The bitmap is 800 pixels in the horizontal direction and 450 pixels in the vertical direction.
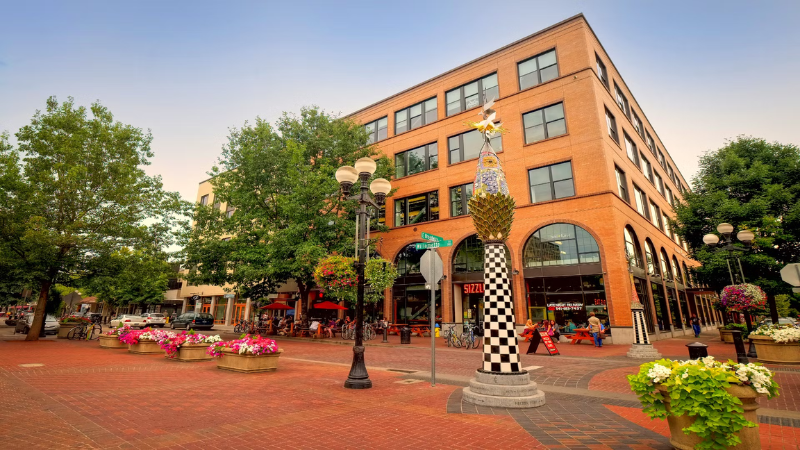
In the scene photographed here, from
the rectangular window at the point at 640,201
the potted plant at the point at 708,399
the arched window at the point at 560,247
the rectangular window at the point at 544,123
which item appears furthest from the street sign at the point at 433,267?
the rectangular window at the point at 640,201

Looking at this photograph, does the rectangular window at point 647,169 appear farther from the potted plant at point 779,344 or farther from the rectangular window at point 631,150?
the potted plant at point 779,344

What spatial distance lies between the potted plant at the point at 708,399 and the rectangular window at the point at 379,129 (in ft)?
95.9

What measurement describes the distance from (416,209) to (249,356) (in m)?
19.4

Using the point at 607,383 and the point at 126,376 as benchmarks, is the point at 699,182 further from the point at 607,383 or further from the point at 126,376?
the point at 126,376

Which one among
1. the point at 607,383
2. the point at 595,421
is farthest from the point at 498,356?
the point at 607,383

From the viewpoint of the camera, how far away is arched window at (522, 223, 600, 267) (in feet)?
67.1

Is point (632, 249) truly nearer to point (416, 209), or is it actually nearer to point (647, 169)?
point (647, 169)

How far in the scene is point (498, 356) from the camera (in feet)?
21.5

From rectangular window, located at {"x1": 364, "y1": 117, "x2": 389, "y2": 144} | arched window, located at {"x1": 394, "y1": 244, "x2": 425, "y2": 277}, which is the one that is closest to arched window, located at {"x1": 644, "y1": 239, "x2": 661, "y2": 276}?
arched window, located at {"x1": 394, "y1": 244, "x2": 425, "y2": 277}

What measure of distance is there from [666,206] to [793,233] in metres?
17.5

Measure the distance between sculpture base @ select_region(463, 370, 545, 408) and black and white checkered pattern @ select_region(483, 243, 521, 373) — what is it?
0.13 meters

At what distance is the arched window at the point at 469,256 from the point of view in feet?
78.3

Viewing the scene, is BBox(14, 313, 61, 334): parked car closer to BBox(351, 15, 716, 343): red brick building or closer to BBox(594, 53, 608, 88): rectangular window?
BBox(351, 15, 716, 343): red brick building

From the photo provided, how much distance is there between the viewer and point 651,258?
82.8 ft
